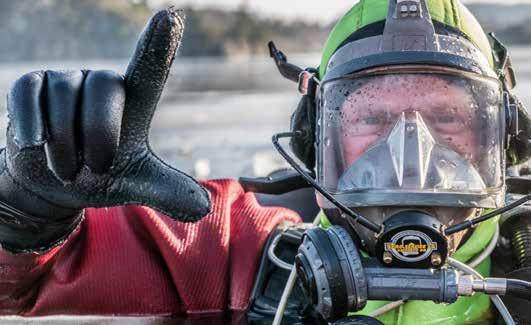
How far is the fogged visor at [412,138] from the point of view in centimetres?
210

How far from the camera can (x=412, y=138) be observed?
83.8 inches

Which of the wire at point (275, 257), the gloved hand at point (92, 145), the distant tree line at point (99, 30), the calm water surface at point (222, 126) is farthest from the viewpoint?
the distant tree line at point (99, 30)

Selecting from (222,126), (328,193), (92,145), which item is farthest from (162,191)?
(222,126)

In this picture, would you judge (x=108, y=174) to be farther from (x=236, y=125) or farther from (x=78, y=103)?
(x=236, y=125)

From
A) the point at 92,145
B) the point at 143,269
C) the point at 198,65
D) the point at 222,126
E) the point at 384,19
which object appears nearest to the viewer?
the point at 92,145

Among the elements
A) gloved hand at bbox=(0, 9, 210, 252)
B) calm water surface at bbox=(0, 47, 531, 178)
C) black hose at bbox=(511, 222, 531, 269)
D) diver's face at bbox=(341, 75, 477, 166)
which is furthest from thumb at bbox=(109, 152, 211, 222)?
calm water surface at bbox=(0, 47, 531, 178)

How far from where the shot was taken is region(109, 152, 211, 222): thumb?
2072 mm

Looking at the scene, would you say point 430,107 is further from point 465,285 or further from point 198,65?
point 198,65

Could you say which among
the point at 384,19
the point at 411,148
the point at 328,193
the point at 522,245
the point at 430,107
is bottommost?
the point at 522,245

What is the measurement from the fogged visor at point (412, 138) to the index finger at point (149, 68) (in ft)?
1.64

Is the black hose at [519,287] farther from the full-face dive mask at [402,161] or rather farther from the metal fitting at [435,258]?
the metal fitting at [435,258]

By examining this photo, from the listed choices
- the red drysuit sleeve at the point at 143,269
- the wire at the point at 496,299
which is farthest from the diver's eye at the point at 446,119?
the red drysuit sleeve at the point at 143,269

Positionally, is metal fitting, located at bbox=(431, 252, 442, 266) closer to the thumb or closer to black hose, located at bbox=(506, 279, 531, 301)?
black hose, located at bbox=(506, 279, 531, 301)

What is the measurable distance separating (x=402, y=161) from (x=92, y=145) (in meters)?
0.75
